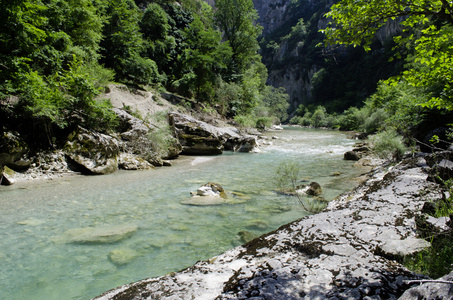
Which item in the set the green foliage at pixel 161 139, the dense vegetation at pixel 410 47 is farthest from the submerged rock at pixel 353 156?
the green foliage at pixel 161 139

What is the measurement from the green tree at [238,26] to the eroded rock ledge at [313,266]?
34.4 m

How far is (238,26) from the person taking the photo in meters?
37.1

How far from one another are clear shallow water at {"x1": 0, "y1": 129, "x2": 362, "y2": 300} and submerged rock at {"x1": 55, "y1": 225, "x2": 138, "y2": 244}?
12 cm

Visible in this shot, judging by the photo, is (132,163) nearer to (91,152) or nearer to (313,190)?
(91,152)

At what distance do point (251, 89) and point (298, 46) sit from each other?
94.6 meters

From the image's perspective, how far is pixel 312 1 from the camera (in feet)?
422

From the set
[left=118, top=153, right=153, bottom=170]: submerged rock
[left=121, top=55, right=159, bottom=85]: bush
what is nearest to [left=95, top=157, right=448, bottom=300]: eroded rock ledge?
[left=118, top=153, right=153, bottom=170]: submerged rock

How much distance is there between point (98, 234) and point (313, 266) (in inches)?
171

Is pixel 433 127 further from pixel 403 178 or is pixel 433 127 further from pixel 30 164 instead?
pixel 30 164

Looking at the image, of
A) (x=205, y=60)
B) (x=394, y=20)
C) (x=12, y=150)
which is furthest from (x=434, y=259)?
(x=205, y=60)

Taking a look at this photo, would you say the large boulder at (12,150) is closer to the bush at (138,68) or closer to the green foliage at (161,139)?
the green foliage at (161,139)

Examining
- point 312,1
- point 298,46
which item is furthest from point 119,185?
point 312,1

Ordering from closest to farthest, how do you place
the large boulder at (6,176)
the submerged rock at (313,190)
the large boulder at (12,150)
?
the submerged rock at (313,190) → the large boulder at (6,176) → the large boulder at (12,150)

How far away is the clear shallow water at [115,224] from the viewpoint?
371 cm
